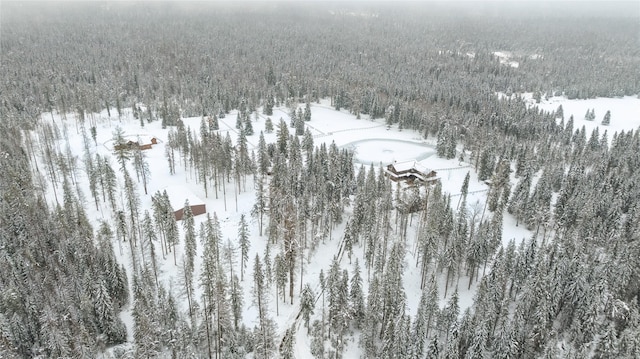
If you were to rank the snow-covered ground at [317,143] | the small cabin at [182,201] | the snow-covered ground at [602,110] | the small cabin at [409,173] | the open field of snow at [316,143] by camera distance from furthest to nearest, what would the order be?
the snow-covered ground at [602,110]
the small cabin at [409,173]
the small cabin at [182,201]
the snow-covered ground at [317,143]
the open field of snow at [316,143]

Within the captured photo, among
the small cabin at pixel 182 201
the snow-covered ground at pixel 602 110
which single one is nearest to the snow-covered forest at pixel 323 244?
the small cabin at pixel 182 201

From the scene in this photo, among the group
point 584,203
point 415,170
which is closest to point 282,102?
point 415,170

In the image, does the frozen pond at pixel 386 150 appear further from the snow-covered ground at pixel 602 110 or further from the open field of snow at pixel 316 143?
the snow-covered ground at pixel 602 110

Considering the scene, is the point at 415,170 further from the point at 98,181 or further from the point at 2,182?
the point at 2,182

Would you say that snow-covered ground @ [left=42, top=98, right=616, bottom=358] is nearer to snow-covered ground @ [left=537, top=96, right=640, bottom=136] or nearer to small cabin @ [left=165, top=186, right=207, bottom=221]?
snow-covered ground @ [left=537, top=96, right=640, bottom=136]

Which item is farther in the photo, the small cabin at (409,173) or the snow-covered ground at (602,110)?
the snow-covered ground at (602,110)
